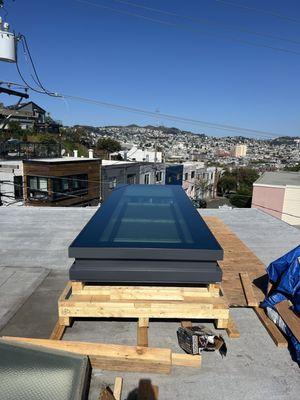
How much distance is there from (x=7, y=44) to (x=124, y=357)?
1511 centimetres

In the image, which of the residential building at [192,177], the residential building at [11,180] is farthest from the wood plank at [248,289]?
the residential building at [192,177]

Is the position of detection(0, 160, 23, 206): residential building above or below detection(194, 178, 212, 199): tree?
above

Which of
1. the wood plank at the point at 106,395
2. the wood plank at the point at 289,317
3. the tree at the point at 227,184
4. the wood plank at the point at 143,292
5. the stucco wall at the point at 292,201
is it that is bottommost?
the tree at the point at 227,184

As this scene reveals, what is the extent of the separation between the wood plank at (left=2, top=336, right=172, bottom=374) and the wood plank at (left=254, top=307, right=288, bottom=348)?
4.60 feet

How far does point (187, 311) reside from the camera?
383cm

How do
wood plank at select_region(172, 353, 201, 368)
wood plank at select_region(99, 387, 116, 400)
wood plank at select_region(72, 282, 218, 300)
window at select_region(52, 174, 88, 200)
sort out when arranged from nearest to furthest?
1. wood plank at select_region(99, 387, 116, 400)
2. wood plank at select_region(172, 353, 201, 368)
3. wood plank at select_region(72, 282, 218, 300)
4. window at select_region(52, 174, 88, 200)

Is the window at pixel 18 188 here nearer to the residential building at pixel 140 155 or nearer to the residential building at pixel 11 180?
the residential building at pixel 11 180

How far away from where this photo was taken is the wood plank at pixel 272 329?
385 cm

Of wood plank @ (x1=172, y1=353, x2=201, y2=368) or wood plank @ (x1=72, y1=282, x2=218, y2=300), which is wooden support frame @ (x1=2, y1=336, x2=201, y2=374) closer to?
wood plank @ (x1=172, y1=353, x2=201, y2=368)

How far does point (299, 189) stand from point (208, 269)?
26.3 metres

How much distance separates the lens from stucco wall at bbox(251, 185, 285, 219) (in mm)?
28109

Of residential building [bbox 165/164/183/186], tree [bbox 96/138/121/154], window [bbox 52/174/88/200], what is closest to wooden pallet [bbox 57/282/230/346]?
window [bbox 52/174/88/200]

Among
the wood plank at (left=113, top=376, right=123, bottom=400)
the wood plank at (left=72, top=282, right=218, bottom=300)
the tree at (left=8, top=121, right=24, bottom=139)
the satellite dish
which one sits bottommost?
the wood plank at (left=113, top=376, right=123, bottom=400)

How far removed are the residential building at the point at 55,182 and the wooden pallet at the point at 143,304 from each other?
19.6 meters
